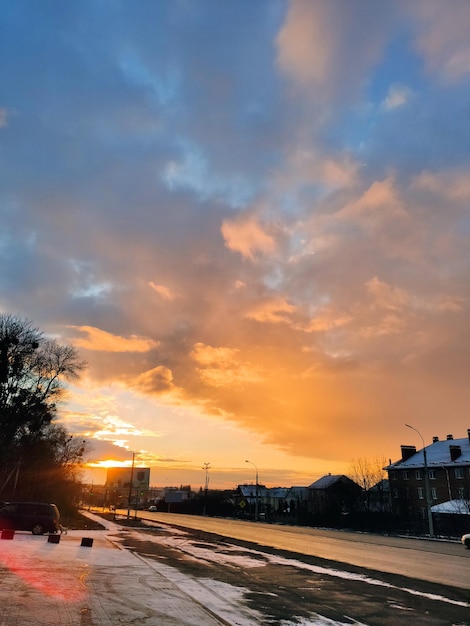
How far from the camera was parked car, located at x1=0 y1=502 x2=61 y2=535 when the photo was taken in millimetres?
25328

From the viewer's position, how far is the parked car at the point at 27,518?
25328 millimetres

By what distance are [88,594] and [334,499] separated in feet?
238

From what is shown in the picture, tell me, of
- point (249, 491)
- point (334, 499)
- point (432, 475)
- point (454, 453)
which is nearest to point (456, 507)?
point (454, 453)

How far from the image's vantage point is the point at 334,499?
7588 centimetres

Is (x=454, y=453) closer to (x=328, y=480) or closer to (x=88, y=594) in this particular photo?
(x=328, y=480)

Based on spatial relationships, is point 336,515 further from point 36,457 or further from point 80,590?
point 80,590

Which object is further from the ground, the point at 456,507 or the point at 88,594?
the point at 456,507

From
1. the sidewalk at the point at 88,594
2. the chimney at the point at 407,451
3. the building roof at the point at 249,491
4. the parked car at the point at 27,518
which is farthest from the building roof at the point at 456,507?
the building roof at the point at 249,491

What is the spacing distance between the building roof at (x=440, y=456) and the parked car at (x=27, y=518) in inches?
2311

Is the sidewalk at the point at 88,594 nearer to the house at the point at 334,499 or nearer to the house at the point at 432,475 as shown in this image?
the house at the point at 334,499

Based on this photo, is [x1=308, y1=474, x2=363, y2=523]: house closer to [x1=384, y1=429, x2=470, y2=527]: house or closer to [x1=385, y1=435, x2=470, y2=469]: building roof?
[x1=384, y1=429, x2=470, y2=527]: house

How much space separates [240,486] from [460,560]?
122 m

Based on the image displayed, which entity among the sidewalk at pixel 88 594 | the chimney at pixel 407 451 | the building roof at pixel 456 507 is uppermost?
the chimney at pixel 407 451

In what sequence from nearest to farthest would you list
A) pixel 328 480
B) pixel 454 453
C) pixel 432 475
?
pixel 454 453 < pixel 432 475 < pixel 328 480
